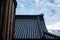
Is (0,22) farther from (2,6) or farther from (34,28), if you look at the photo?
(34,28)

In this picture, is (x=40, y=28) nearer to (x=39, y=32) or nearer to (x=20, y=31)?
(x=39, y=32)

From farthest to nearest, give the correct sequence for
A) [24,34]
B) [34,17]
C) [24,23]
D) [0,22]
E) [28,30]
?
1. [34,17]
2. [24,23]
3. [28,30]
4. [24,34]
5. [0,22]

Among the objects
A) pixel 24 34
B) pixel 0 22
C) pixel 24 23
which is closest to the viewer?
pixel 0 22

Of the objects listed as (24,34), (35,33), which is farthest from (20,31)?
(35,33)

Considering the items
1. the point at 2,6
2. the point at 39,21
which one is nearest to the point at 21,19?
the point at 39,21

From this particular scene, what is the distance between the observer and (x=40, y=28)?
1670 centimetres

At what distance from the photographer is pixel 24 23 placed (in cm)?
1830

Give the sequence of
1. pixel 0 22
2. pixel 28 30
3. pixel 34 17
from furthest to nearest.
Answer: pixel 34 17
pixel 28 30
pixel 0 22

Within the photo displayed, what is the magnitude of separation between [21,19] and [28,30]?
11.0ft

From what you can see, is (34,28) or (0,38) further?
(34,28)

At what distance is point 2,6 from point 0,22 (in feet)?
1.20

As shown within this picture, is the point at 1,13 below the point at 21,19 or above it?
below

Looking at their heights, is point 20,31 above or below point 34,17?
below

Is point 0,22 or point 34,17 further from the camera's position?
point 34,17
